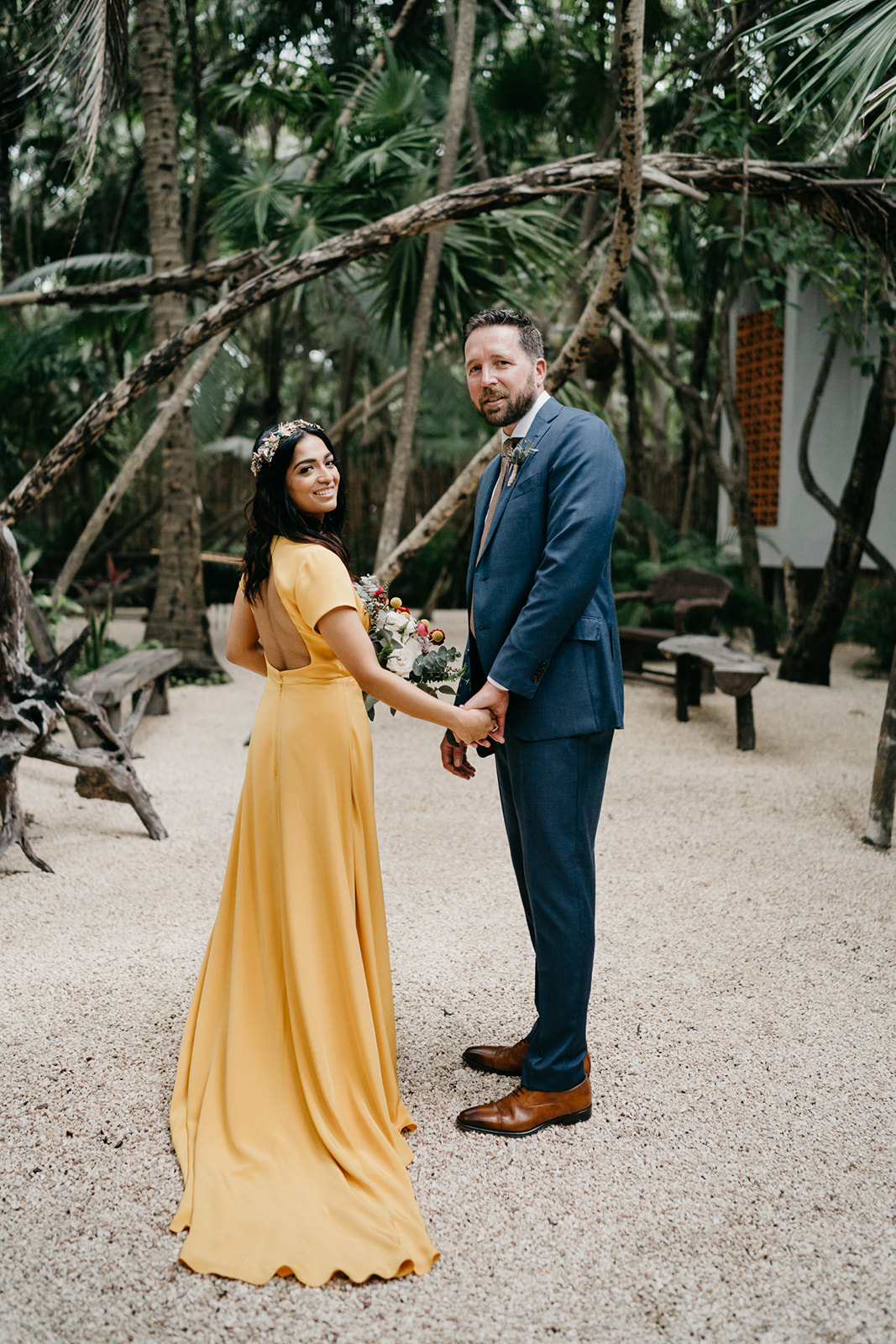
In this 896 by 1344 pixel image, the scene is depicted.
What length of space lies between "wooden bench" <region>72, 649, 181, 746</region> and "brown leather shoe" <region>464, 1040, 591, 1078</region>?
3.10 m

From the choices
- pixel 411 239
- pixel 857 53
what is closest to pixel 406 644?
pixel 857 53

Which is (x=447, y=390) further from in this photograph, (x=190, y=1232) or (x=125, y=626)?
(x=190, y=1232)

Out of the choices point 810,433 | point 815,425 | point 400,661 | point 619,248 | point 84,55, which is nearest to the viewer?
point 400,661

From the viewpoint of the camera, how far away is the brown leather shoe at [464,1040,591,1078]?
8.87 feet

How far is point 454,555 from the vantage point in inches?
467

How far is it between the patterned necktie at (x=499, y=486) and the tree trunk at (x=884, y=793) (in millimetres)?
2946

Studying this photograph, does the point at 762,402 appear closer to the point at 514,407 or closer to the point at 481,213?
the point at 481,213

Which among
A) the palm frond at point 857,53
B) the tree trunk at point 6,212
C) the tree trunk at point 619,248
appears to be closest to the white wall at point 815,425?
the tree trunk at point 619,248

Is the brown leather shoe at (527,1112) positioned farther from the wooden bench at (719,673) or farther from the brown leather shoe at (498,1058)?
the wooden bench at (719,673)

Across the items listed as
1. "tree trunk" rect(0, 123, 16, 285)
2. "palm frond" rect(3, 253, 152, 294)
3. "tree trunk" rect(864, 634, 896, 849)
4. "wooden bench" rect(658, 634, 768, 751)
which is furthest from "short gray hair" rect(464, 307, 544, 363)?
"tree trunk" rect(0, 123, 16, 285)

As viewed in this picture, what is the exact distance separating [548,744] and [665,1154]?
0.99 metres

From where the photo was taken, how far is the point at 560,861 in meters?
2.33

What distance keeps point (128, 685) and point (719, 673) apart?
3.57m

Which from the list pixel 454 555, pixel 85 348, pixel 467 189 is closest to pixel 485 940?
pixel 467 189
